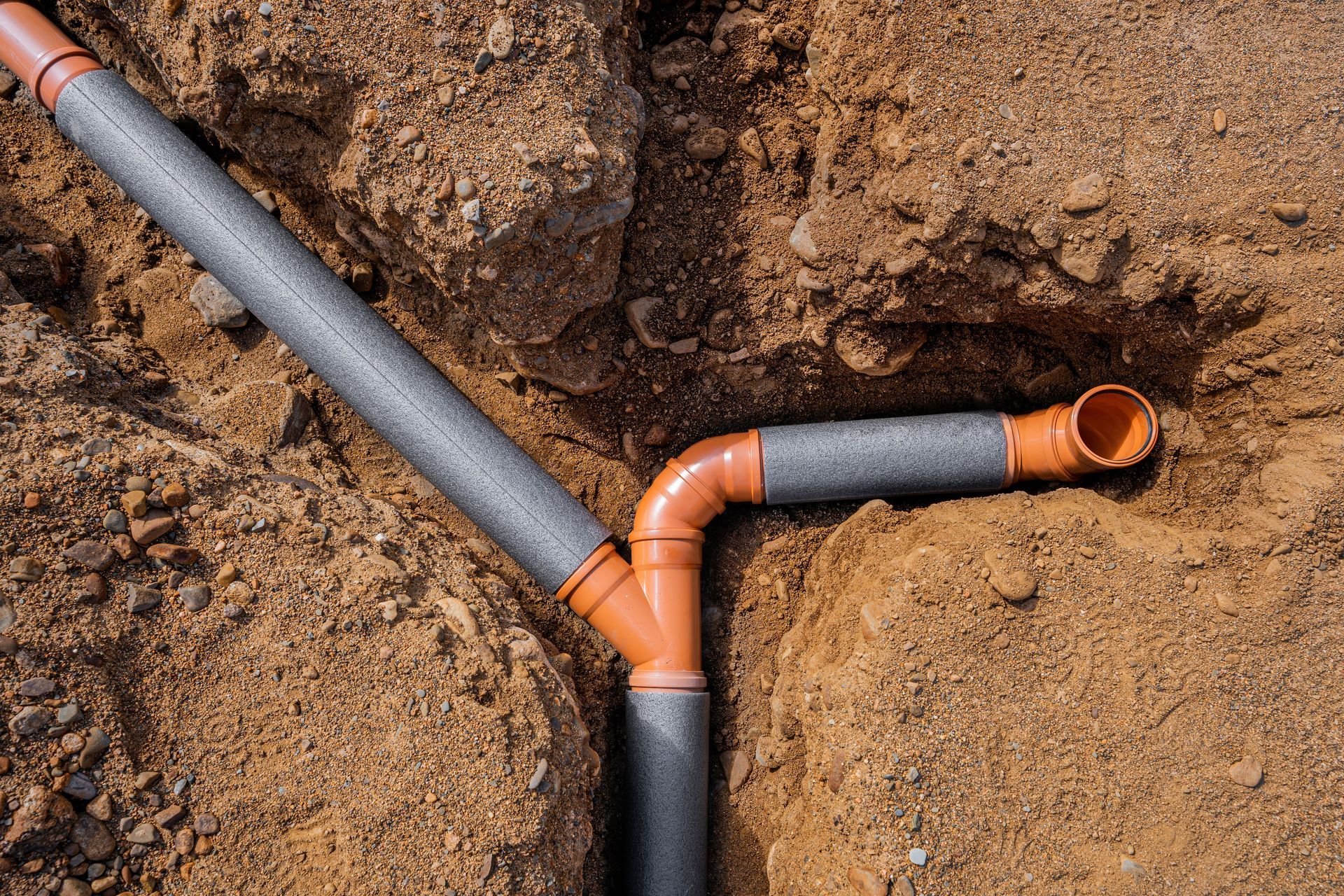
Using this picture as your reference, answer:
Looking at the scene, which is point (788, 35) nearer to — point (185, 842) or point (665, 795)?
point (665, 795)

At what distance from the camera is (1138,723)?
96.3 inches

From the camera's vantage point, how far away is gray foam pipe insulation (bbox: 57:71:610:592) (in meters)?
2.76

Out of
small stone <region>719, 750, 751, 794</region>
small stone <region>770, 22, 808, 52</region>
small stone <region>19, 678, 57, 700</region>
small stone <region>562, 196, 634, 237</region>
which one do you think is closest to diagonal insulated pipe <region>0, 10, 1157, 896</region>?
small stone <region>719, 750, 751, 794</region>

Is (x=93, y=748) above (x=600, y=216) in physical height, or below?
below

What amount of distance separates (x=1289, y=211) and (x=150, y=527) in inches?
150

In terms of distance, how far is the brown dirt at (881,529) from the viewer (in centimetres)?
232

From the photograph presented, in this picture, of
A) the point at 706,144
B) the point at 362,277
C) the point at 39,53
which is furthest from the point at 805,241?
the point at 39,53

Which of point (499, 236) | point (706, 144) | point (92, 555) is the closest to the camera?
point (92, 555)

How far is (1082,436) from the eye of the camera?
2986 mm

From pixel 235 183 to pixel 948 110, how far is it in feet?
8.71

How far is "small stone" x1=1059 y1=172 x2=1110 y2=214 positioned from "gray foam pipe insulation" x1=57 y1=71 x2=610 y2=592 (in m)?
2.02

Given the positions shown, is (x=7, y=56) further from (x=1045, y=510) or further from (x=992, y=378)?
(x=1045, y=510)

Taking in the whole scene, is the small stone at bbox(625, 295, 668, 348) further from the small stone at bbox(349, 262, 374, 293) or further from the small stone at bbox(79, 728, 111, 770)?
the small stone at bbox(79, 728, 111, 770)

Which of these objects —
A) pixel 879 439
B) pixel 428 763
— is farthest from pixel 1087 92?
pixel 428 763
